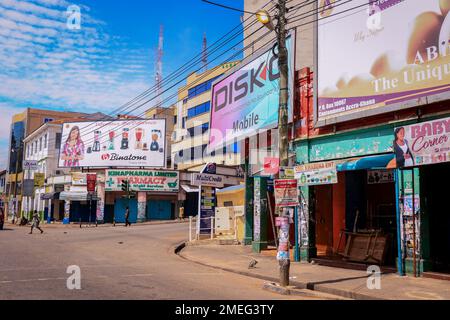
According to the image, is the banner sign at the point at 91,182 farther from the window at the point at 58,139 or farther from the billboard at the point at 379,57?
the billboard at the point at 379,57

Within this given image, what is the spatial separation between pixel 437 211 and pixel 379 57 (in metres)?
4.77

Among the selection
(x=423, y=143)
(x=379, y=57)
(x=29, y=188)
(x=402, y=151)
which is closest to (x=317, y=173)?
(x=402, y=151)

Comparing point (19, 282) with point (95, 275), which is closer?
point (19, 282)

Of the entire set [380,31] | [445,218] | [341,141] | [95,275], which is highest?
[380,31]

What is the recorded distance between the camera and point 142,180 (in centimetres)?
4603

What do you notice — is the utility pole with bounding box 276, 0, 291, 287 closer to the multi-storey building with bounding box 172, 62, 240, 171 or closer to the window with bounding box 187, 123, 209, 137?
the multi-storey building with bounding box 172, 62, 240, 171

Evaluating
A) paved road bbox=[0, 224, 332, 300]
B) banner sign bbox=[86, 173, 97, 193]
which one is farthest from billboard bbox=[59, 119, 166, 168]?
paved road bbox=[0, 224, 332, 300]

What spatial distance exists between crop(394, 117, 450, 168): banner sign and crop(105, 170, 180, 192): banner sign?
35.8 metres

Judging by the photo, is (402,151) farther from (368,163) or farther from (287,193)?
(287,193)

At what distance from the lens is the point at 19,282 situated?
1043 cm
